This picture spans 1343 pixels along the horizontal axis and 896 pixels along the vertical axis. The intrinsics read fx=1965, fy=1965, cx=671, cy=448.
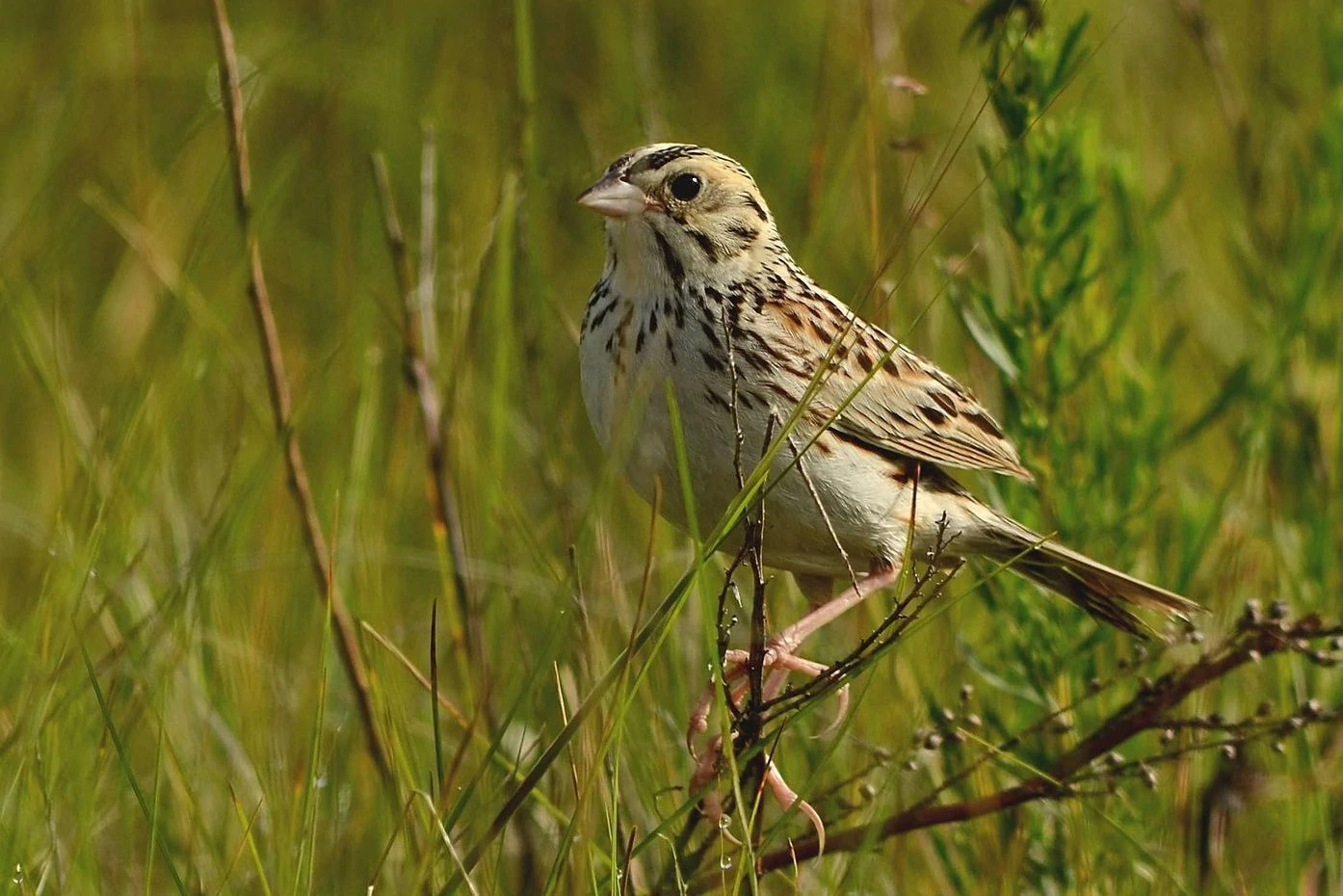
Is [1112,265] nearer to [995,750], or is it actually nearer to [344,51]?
[995,750]

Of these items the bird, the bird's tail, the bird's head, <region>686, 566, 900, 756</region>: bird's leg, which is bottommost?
<region>686, 566, 900, 756</region>: bird's leg

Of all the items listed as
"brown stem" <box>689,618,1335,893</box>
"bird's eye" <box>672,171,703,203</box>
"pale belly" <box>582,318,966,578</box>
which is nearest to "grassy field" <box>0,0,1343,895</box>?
"brown stem" <box>689,618,1335,893</box>

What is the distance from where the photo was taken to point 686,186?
10.1 feet

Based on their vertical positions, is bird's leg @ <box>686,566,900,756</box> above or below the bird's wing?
below

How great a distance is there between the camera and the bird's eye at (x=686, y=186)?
10.1 feet

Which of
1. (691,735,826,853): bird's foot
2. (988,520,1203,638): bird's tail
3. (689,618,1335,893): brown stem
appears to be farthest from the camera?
(988,520,1203,638): bird's tail

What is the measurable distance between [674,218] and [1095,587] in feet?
2.82

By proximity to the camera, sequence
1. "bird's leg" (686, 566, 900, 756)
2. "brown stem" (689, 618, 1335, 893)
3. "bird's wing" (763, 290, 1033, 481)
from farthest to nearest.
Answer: "bird's wing" (763, 290, 1033, 481) < "bird's leg" (686, 566, 900, 756) < "brown stem" (689, 618, 1335, 893)

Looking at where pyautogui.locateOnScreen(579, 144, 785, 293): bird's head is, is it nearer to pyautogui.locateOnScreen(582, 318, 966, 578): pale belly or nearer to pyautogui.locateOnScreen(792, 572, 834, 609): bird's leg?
pyautogui.locateOnScreen(582, 318, 966, 578): pale belly

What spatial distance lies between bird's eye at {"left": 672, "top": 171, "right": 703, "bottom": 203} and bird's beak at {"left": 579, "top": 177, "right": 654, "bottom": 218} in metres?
0.07

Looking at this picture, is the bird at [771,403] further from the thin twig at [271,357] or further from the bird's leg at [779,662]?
the thin twig at [271,357]

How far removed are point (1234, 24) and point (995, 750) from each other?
4.56 metres

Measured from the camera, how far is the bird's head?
299 cm

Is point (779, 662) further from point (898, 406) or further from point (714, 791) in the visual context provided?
point (898, 406)
